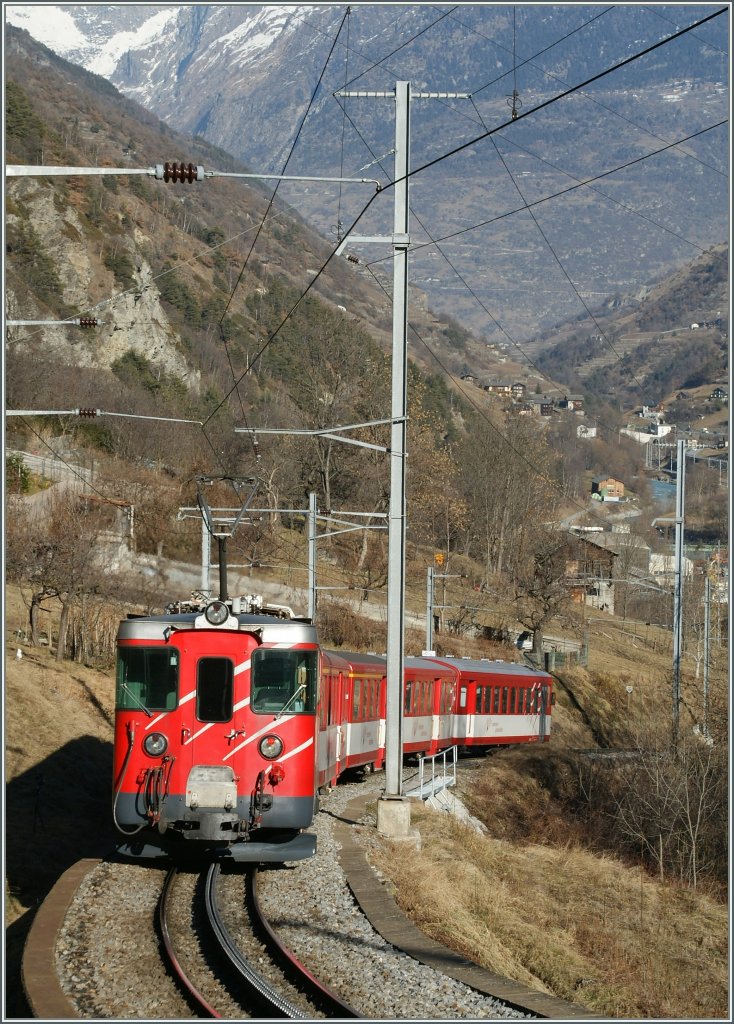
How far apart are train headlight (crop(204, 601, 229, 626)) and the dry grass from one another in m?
3.60

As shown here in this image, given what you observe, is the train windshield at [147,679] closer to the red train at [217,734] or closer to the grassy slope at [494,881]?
the red train at [217,734]

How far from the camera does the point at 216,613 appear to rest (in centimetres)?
1433

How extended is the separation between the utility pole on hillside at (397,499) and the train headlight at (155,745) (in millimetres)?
4263

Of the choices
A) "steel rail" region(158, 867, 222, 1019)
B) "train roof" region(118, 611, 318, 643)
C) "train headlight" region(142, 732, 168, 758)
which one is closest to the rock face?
"train roof" region(118, 611, 318, 643)

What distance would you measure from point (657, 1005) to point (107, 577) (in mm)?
27193

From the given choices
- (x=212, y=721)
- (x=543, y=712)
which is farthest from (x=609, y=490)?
(x=212, y=721)

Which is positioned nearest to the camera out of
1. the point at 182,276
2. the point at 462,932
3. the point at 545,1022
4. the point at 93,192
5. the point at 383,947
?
the point at 545,1022

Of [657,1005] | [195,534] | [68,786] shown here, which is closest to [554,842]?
[68,786]

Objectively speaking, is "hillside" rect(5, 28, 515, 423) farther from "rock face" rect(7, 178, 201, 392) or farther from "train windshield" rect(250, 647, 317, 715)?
"train windshield" rect(250, 647, 317, 715)

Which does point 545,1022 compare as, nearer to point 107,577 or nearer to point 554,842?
point 554,842

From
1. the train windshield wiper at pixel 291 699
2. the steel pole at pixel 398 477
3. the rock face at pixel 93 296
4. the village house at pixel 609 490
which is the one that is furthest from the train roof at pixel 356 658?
the village house at pixel 609 490

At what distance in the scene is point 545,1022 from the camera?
9.48 meters

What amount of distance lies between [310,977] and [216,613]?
4.94m

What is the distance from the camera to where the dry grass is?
44.2 ft
